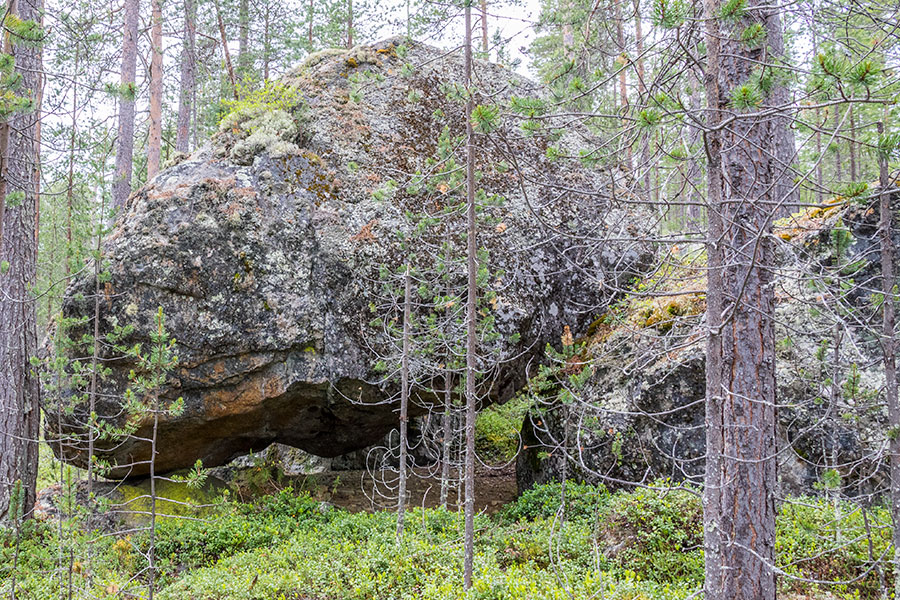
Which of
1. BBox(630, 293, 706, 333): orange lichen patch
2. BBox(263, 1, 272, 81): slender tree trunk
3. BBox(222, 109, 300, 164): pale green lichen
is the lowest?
BBox(630, 293, 706, 333): orange lichen patch

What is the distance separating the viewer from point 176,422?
21.5 ft

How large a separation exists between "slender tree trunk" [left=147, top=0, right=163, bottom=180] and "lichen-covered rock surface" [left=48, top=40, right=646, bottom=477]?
449cm

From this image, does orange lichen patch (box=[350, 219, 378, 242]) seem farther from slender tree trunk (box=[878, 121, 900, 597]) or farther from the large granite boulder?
slender tree trunk (box=[878, 121, 900, 597])

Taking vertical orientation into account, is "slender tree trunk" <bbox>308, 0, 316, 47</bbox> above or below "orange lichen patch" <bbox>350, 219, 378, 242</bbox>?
above

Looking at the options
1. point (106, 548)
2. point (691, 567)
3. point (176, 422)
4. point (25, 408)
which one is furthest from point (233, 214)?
point (691, 567)

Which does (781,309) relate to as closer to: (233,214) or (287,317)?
(287,317)

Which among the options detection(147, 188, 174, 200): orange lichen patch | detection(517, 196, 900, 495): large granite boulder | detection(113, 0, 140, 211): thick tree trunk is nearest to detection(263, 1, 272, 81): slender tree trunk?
detection(113, 0, 140, 211): thick tree trunk

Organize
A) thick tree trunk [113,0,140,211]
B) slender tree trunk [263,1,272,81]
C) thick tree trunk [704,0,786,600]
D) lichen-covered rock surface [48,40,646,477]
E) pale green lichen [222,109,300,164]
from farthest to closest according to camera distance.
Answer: slender tree trunk [263,1,272,81] < thick tree trunk [113,0,140,211] < pale green lichen [222,109,300,164] < lichen-covered rock surface [48,40,646,477] < thick tree trunk [704,0,786,600]

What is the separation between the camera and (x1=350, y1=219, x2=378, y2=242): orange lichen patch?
22.1ft

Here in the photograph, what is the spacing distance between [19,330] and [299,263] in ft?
11.6

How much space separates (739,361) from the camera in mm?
2865

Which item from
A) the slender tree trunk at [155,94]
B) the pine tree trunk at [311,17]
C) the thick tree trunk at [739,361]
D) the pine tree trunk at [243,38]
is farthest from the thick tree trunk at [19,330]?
the pine tree trunk at [311,17]

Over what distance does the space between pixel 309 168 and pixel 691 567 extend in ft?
21.3

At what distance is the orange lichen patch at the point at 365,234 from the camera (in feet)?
22.1
